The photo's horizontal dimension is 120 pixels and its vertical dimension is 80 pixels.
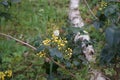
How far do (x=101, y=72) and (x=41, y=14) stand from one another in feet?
4.27

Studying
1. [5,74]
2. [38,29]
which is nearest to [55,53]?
[5,74]

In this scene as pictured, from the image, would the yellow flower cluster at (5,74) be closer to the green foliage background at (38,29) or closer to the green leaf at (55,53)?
the green foliage background at (38,29)

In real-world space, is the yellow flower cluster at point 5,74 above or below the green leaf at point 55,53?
below

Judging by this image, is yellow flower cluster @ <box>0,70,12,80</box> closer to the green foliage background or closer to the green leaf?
the green foliage background

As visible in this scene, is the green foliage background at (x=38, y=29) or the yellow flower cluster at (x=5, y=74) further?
the green foliage background at (x=38, y=29)

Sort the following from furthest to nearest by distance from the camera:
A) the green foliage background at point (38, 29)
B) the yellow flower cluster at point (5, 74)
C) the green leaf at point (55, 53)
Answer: the green foliage background at point (38, 29), the yellow flower cluster at point (5, 74), the green leaf at point (55, 53)

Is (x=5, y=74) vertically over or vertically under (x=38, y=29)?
under

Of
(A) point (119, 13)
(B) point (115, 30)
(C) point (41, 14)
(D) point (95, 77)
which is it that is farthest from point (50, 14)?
(B) point (115, 30)

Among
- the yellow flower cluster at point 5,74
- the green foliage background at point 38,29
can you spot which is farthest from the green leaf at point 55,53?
the yellow flower cluster at point 5,74

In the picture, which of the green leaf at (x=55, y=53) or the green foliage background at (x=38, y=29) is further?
the green foliage background at (x=38, y=29)

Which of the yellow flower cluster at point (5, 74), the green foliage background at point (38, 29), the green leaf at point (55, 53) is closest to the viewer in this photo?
the green leaf at point (55, 53)

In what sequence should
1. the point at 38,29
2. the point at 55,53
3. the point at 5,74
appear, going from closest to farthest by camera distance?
the point at 55,53
the point at 5,74
the point at 38,29

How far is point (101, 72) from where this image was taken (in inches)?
92.7

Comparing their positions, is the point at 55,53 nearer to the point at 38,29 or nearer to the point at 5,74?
the point at 5,74
